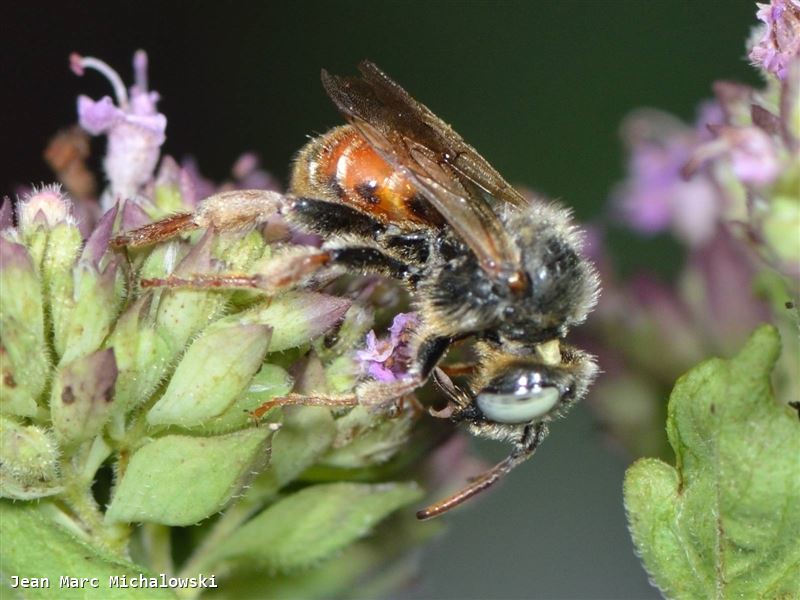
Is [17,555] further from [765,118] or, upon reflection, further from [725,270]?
[725,270]

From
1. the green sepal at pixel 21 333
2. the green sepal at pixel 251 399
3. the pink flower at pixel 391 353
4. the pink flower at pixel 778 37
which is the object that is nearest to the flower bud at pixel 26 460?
the green sepal at pixel 21 333

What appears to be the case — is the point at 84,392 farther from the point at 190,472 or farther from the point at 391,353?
the point at 391,353

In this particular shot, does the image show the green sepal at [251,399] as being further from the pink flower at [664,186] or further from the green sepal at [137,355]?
the pink flower at [664,186]

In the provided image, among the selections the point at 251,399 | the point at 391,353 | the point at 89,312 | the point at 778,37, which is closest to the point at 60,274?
the point at 89,312

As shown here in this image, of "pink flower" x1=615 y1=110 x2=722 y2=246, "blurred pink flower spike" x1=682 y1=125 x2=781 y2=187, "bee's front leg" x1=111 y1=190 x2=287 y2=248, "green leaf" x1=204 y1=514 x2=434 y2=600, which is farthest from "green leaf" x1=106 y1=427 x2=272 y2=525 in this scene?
"pink flower" x1=615 y1=110 x2=722 y2=246

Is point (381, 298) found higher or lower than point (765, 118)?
A: lower

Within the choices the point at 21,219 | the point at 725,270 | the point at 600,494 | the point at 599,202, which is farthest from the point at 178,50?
the point at 21,219
